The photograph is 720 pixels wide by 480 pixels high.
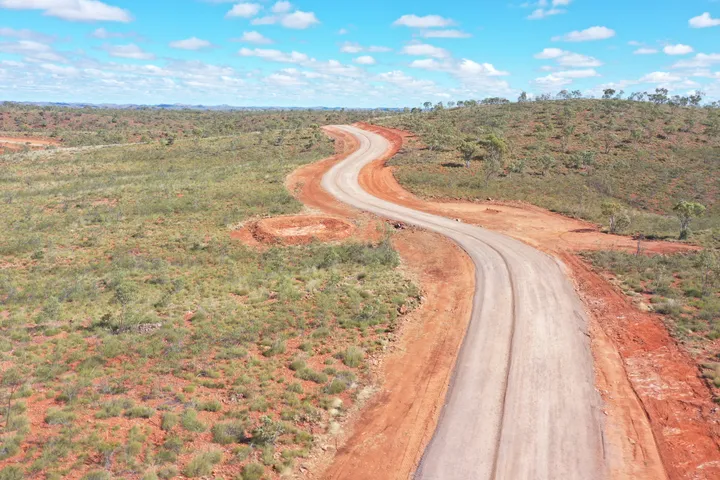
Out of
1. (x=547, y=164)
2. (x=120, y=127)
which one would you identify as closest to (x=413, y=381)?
(x=547, y=164)

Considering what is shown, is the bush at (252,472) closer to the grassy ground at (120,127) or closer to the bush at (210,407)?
the bush at (210,407)

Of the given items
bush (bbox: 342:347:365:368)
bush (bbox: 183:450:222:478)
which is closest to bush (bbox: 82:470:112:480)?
bush (bbox: 183:450:222:478)

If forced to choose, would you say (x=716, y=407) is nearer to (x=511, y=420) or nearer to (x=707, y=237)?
(x=511, y=420)

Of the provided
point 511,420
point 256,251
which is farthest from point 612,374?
point 256,251

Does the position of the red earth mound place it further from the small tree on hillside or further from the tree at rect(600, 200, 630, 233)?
the small tree on hillside

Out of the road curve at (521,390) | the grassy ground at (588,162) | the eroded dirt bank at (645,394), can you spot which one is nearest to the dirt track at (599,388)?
the eroded dirt bank at (645,394)
